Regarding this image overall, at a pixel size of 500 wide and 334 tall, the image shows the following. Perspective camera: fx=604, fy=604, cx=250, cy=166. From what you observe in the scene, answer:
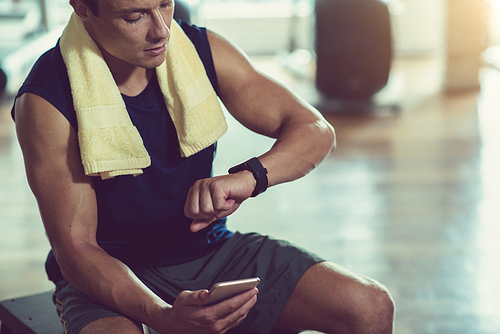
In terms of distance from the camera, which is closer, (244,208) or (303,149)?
(303,149)

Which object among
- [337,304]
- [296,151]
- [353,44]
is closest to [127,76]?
[296,151]

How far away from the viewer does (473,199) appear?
254cm

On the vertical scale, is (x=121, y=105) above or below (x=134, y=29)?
below

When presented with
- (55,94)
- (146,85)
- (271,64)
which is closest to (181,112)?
(146,85)

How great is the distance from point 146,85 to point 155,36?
16 centimetres

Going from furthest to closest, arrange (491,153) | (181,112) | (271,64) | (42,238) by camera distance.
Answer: (271,64)
(491,153)
(42,238)
(181,112)

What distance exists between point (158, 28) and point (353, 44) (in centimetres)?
287

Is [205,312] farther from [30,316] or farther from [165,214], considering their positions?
[30,316]

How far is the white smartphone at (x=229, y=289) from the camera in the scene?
2.76 feet

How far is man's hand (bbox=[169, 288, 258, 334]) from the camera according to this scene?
883 mm

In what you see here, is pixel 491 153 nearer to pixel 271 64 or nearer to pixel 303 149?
pixel 303 149

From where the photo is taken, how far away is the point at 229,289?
86 centimetres

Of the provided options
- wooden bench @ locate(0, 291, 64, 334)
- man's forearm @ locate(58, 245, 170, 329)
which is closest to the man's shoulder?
man's forearm @ locate(58, 245, 170, 329)

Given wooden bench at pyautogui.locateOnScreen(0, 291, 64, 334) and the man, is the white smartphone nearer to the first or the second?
the man
